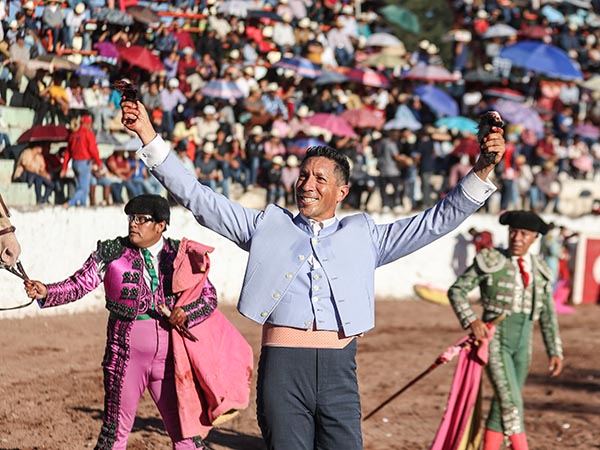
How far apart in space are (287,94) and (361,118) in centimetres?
124

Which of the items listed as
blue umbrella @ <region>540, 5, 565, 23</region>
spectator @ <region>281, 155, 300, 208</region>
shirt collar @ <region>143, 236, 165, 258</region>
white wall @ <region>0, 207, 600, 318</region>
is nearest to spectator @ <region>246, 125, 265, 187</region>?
spectator @ <region>281, 155, 300, 208</region>

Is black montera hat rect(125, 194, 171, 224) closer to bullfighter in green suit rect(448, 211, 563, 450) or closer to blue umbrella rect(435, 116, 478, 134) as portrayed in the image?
bullfighter in green suit rect(448, 211, 563, 450)

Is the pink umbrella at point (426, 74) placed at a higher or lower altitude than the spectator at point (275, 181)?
higher

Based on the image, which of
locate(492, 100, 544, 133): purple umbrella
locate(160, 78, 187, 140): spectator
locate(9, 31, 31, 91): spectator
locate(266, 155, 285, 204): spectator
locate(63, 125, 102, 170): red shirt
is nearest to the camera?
locate(9, 31, 31, 91): spectator

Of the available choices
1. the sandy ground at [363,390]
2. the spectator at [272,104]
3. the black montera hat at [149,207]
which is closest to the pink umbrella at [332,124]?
the spectator at [272,104]

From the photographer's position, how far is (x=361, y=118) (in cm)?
1662

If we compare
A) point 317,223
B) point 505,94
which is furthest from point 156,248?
point 505,94

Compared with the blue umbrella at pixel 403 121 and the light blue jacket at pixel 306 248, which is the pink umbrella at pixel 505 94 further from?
the light blue jacket at pixel 306 248

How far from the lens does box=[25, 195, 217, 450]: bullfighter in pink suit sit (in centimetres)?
543

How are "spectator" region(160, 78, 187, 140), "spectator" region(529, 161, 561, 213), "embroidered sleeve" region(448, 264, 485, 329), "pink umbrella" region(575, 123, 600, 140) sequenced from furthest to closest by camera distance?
"pink umbrella" region(575, 123, 600, 140), "spectator" region(529, 161, 561, 213), "spectator" region(160, 78, 187, 140), "embroidered sleeve" region(448, 264, 485, 329)

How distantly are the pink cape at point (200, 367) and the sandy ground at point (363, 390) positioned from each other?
153cm

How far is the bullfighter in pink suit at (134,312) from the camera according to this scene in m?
5.43

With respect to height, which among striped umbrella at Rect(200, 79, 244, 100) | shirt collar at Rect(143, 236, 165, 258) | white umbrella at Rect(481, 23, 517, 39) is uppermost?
white umbrella at Rect(481, 23, 517, 39)

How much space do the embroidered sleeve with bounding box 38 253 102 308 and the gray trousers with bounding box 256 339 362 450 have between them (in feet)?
5.18
